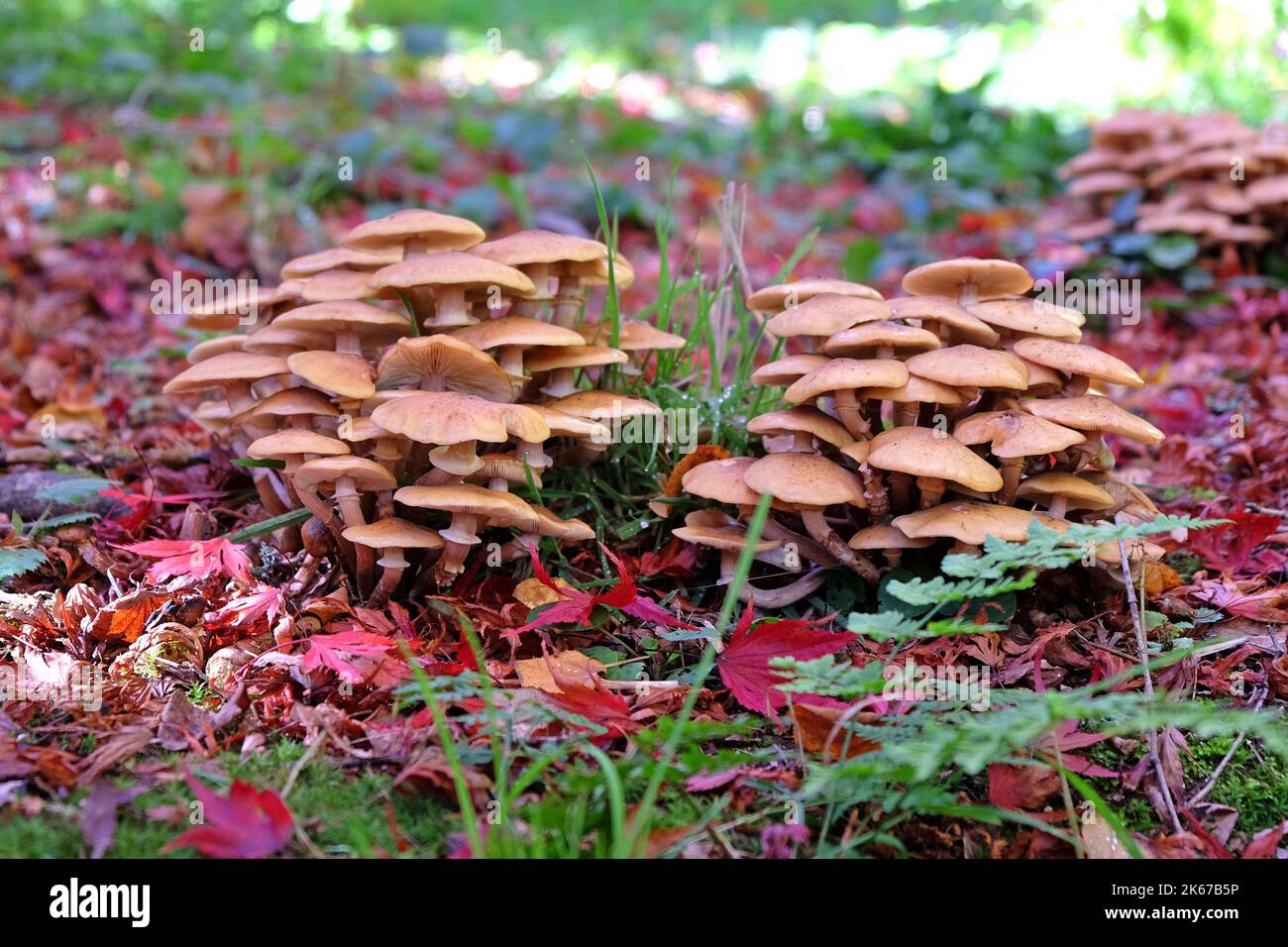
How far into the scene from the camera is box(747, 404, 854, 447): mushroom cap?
3020mm

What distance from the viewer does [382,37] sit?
14688 mm

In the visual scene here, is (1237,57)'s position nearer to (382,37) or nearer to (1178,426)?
(1178,426)

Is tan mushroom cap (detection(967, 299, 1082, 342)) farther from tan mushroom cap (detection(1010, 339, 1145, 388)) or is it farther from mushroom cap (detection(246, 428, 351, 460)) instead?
mushroom cap (detection(246, 428, 351, 460))

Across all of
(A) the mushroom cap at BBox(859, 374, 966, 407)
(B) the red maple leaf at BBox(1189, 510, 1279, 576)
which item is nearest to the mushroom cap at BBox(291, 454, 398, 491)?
(A) the mushroom cap at BBox(859, 374, 966, 407)

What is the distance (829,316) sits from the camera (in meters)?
3.08

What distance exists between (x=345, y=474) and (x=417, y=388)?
447 millimetres

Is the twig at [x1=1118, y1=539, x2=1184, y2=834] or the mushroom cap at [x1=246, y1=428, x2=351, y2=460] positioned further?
the mushroom cap at [x1=246, y1=428, x2=351, y2=460]

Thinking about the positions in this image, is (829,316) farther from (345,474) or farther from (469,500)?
(345,474)

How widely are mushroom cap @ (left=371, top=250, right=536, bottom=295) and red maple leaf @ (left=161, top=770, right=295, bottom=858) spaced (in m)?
1.58

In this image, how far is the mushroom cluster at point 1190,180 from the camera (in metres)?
6.45

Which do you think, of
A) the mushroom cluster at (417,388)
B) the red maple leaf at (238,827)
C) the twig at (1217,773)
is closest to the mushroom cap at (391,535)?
the mushroom cluster at (417,388)

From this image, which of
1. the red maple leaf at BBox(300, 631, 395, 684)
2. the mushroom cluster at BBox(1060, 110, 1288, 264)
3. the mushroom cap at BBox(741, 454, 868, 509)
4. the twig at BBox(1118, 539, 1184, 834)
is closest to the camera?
the twig at BBox(1118, 539, 1184, 834)

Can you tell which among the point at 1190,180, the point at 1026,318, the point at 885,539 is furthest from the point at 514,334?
the point at 1190,180
